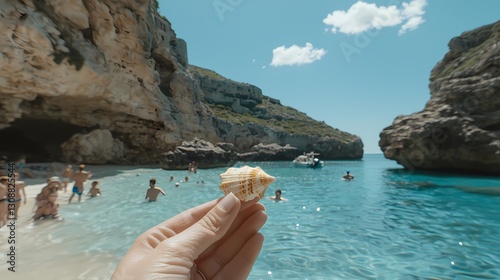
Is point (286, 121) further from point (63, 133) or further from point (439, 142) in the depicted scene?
point (63, 133)

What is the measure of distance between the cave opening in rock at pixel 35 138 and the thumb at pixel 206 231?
30.1 m

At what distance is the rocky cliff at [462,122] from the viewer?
27406 millimetres

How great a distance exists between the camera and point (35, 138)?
28.4 m

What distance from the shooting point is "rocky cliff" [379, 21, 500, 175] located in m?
27.4

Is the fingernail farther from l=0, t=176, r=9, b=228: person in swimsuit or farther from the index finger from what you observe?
l=0, t=176, r=9, b=228: person in swimsuit

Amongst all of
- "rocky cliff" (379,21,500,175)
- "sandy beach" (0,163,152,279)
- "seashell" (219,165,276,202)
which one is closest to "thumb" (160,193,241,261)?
"seashell" (219,165,276,202)

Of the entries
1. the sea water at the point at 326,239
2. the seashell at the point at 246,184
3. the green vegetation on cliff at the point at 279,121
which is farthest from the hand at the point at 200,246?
the green vegetation on cliff at the point at 279,121

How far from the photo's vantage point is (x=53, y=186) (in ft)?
27.8

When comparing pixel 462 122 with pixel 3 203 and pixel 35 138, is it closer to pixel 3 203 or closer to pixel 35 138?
pixel 3 203

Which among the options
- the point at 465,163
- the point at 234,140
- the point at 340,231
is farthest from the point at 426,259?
the point at 234,140

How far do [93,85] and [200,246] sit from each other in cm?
2561

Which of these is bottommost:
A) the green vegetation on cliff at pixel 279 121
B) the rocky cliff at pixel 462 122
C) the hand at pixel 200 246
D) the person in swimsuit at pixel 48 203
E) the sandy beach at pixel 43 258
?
the sandy beach at pixel 43 258

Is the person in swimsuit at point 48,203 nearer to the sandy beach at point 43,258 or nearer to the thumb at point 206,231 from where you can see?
the sandy beach at point 43,258

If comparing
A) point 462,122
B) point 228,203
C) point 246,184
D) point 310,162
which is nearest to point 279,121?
point 310,162
